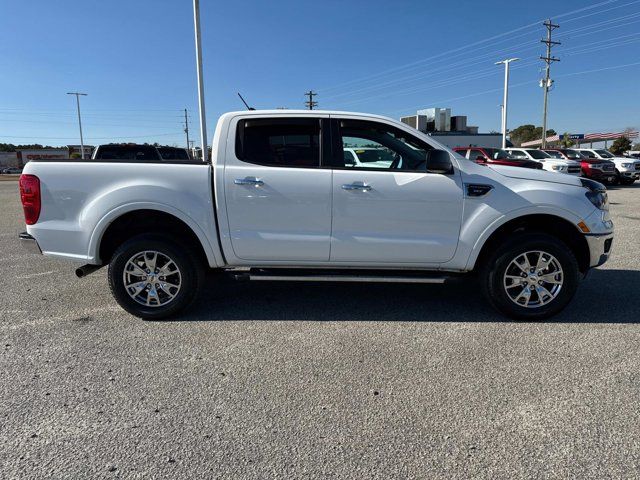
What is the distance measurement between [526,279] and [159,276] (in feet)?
11.0

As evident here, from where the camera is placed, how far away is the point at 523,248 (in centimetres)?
415

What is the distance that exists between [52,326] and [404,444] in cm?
332

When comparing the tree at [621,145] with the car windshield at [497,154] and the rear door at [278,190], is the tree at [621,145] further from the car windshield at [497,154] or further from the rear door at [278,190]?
the rear door at [278,190]

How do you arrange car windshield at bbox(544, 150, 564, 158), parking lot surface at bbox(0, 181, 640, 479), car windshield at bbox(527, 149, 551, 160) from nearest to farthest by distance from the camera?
1. parking lot surface at bbox(0, 181, 640, 479)
2. car windshield at bbox(527, 149, 551, 160)
3. car windshield at bbox(544, 150, 564, 158)

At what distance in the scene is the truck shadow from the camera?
440cm

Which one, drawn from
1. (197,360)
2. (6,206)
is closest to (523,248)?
(197,360)

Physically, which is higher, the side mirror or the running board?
the side mirror

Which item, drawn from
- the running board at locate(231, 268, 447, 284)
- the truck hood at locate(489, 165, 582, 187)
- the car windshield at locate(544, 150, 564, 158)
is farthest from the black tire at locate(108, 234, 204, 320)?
the car windshield at locate(544, 150, 564, 158)

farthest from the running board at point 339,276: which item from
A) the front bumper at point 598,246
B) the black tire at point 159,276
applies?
the front bumper at point 598,246

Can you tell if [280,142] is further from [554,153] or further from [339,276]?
[554,153]

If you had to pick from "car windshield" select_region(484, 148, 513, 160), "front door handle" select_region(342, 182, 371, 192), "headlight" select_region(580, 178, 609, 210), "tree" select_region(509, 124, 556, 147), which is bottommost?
"headlight" select_region(580, 178, 609, 210)

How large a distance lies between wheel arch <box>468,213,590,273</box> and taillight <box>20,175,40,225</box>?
3.95 meters

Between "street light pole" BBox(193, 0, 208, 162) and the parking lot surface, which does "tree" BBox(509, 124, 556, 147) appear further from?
the parking lot surface

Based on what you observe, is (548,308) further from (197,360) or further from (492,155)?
(492,155)
